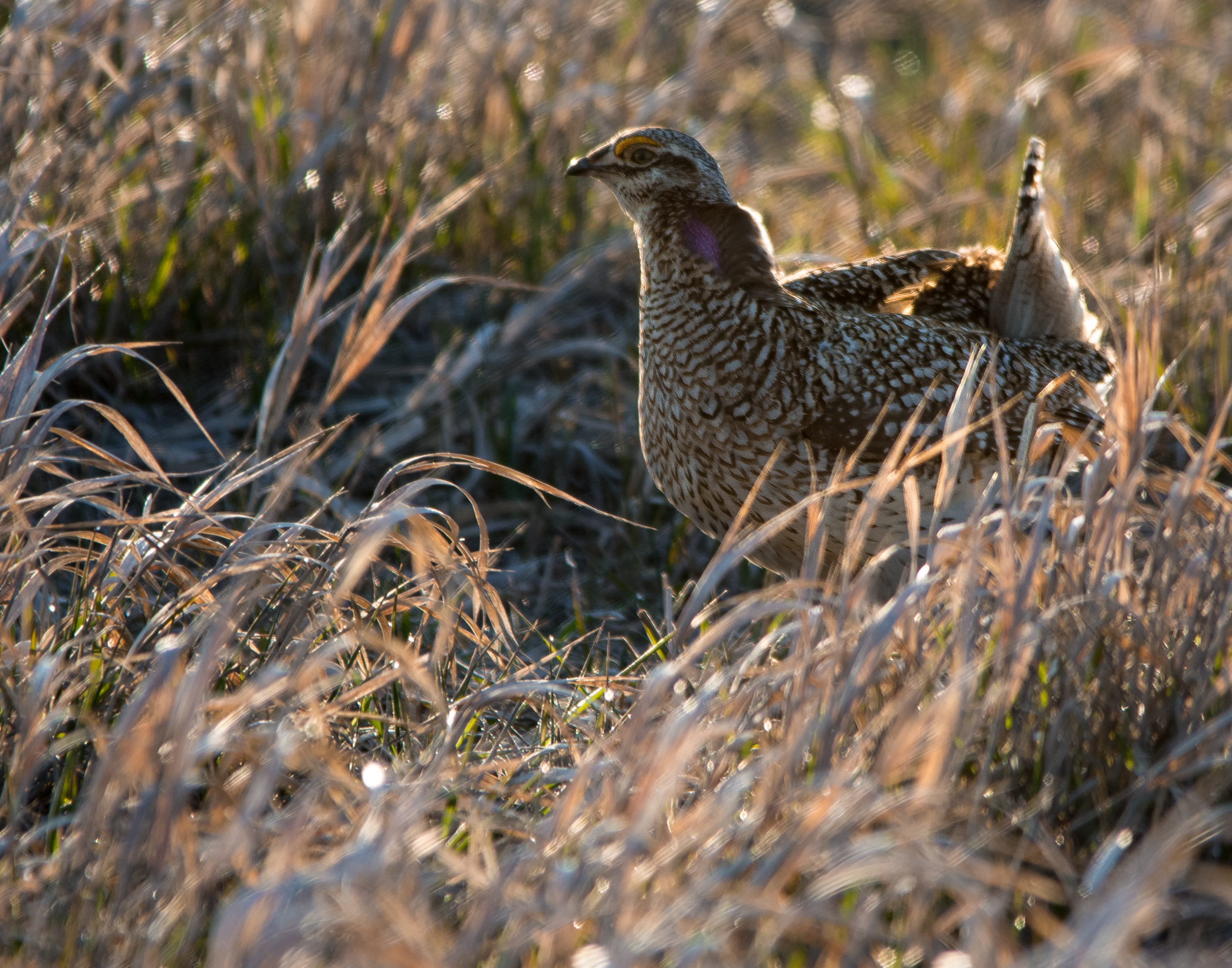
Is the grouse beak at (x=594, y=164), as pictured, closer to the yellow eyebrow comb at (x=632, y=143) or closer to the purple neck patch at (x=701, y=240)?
the yellow eyebrow comb at (x=632, y=143)

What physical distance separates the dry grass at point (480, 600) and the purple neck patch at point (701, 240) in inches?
26.7

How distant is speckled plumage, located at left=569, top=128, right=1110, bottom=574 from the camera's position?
3412 mm

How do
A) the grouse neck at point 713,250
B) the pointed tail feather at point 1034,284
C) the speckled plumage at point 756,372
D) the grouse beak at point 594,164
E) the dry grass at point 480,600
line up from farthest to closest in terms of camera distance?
the pointed tail feather at point 1034,284 → the grouse beak at point 594,164 → the grouse neck at point 713,250 → the speckled plumage at point 756,372 → the dry grass at point 480,600

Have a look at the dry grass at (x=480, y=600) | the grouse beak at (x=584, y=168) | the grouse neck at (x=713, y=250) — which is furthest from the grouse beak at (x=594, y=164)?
the dry grass at (x=480, y=600)

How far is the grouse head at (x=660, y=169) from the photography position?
11.8 feet

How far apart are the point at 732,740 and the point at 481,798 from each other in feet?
1.47

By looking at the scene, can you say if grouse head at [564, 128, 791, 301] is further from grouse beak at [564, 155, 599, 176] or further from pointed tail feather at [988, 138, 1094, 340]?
pointed tail feather at [988, 138, 1094, 340]

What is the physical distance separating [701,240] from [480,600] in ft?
4.08

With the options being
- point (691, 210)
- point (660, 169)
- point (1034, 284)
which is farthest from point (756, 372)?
point (1034, 284)

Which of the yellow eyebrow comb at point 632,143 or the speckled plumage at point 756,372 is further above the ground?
the yellow eyebrow comb at point 632,143

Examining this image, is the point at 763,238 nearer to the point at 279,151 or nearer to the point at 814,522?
the point at 814,522

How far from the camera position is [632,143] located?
3.60 metres

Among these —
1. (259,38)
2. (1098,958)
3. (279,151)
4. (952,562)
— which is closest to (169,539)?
(952,562)

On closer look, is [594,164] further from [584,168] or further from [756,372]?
[756,372]
